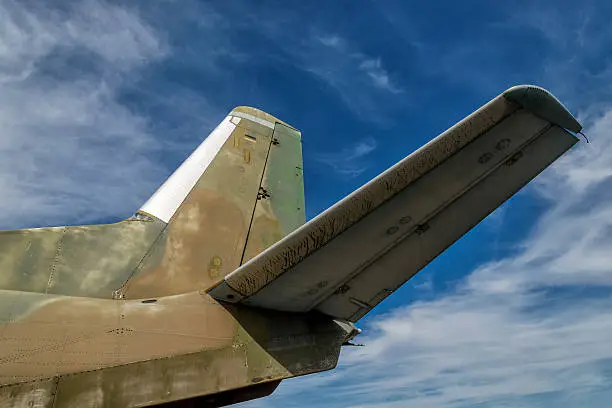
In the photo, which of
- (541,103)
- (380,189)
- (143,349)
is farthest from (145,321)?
(541,103)

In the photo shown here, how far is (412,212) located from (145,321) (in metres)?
2.81

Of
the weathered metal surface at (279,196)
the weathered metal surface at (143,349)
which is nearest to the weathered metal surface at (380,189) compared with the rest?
the weathered metal surface at (143,349)

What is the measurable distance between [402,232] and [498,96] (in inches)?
58.4

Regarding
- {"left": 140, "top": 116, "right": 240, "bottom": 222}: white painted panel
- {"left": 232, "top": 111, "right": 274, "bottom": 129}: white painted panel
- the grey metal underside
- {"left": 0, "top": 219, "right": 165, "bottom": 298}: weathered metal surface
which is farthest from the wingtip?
{"left": 232, "top": 111, "right": 274, "bottom": 129}: white painted panel

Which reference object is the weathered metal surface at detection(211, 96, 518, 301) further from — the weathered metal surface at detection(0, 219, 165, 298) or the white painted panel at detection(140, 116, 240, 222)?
the white painted panel at detection(140, 116, 240, 222)

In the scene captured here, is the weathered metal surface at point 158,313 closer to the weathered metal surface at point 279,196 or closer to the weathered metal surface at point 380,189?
→ the weathered metal surface at point 380,189

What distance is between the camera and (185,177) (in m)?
6.13

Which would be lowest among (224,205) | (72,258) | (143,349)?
(143,349)

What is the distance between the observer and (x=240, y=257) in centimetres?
595

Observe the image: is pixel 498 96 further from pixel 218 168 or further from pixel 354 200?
pixel 218 168

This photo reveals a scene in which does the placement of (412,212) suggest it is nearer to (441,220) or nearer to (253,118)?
(441,220)

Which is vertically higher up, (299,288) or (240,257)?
(240,257)

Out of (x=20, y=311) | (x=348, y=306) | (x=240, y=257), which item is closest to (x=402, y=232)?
(x=348, y=306)

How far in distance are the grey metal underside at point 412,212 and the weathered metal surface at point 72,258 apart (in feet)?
3.76
